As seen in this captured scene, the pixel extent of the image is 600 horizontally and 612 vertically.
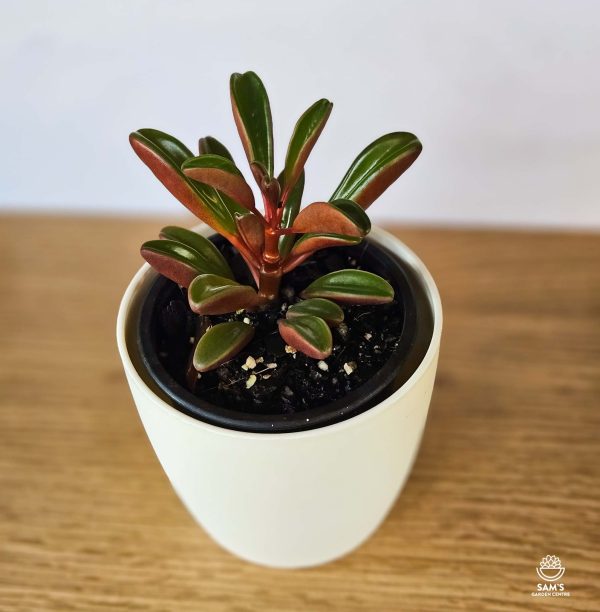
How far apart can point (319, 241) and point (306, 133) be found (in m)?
0.08

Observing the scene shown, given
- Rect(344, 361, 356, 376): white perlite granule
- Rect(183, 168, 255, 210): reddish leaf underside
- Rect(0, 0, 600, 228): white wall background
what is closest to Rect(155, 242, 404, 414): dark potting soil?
Rect(344, 361, 356, 376): white perlite granule

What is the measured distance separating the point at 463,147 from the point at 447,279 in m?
0.17

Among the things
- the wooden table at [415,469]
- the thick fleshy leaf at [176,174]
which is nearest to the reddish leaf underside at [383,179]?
the thick fleshy leaf at [176,174]

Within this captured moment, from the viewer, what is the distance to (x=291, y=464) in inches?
18.7

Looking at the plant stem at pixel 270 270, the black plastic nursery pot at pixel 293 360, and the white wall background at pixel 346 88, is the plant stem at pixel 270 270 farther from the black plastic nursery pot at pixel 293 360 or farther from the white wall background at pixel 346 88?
the white wall background at pixel 346 88

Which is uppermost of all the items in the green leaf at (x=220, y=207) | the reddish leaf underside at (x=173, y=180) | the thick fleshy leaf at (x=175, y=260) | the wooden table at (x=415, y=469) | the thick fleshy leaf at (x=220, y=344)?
the reddish leaf underside at (x=173, y=180)

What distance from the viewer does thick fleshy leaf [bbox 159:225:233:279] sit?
0.53 metres

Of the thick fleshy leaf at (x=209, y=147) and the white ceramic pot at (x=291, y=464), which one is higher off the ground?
the thick fleshy leaf at (x=209, y=147)

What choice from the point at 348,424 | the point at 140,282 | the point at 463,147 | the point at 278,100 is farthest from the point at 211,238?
the point at 463,147

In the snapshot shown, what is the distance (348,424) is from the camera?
1.51 feet

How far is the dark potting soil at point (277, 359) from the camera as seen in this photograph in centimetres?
50

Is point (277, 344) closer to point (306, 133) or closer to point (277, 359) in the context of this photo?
point (277, 359)

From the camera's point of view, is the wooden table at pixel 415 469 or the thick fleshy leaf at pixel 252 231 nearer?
the thick fleshy leaf at pixel 252 231

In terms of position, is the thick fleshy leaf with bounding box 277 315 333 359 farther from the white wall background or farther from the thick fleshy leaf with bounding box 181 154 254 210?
the white wall background
